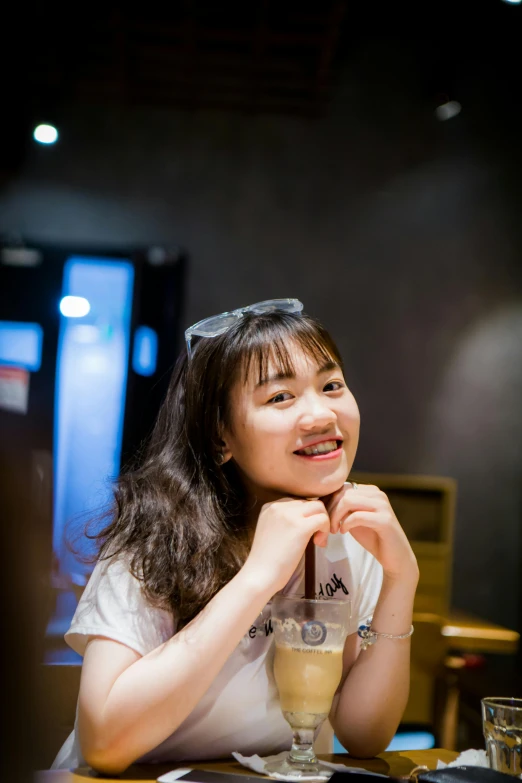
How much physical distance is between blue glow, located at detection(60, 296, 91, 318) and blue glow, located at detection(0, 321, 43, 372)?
0.14 metres

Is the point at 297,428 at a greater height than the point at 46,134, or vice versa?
the point at 46,134

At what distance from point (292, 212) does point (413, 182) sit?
64 centimetres

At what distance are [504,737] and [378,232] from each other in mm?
3149

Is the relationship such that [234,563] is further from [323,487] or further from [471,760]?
[471,760]

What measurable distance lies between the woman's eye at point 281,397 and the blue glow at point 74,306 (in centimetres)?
251

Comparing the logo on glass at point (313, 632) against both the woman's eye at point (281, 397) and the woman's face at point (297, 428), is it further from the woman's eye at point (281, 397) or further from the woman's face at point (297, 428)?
the woman's eye at point (281, 397)

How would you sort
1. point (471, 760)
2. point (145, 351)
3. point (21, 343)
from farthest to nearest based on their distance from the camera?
1. point (145, 351)
2. point (21, 343)
3. point (471, 760)

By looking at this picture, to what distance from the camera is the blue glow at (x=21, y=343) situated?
3.50 m

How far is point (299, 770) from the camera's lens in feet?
3.30

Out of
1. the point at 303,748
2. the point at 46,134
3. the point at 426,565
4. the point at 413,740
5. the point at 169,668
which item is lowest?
the point at 413,740

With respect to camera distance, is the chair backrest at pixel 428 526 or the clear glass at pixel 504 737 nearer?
the clear glass at pixel 504 737

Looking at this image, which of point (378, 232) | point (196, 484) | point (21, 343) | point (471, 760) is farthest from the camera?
point (378, 232)

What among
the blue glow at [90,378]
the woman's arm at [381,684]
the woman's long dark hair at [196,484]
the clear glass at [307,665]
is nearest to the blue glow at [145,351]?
the blue glow at [90,378]

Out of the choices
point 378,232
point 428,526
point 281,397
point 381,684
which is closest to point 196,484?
point 281,397
